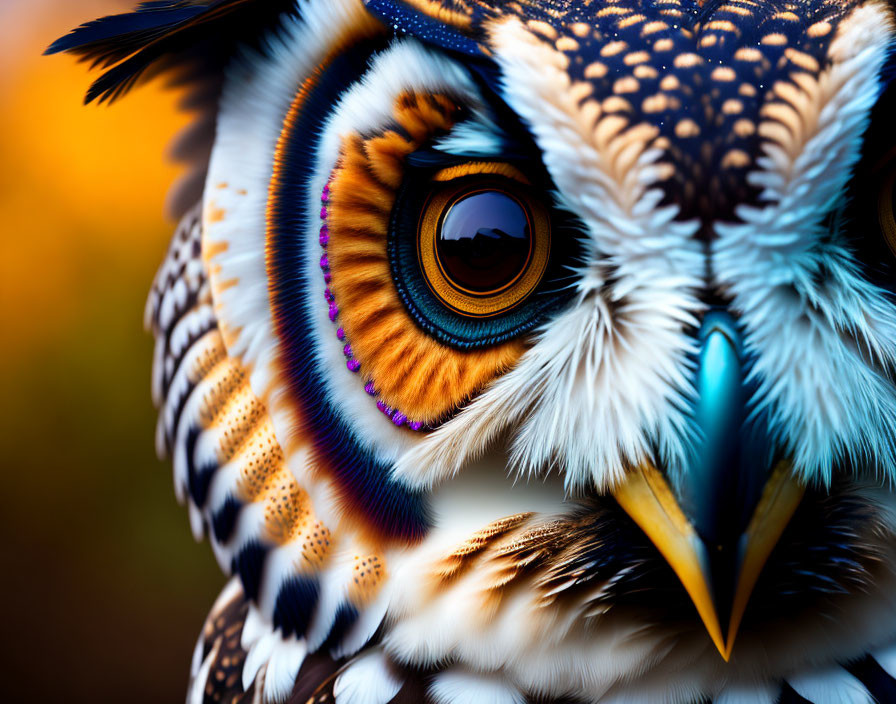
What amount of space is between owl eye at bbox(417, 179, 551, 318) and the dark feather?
0.30 meters

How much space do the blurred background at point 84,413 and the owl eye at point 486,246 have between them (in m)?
2.08

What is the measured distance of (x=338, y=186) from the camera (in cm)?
65

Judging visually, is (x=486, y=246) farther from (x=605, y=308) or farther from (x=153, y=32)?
(x=153, y=32)

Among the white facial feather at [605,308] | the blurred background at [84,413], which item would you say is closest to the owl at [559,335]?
the white facial feather at [605,308]

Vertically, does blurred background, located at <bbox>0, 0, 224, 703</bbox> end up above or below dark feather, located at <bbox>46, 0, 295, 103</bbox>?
below

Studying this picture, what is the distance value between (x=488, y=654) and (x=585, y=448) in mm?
207

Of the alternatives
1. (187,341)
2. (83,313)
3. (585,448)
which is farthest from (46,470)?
(585,448)

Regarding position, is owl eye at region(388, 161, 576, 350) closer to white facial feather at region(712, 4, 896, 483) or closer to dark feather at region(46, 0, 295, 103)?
white facial feather at region(712, 4, 896, 483)

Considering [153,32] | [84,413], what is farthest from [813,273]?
[84,413]

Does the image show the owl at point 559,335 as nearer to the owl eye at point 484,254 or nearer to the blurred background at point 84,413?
the owl eye at point 484,254

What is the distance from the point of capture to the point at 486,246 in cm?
58

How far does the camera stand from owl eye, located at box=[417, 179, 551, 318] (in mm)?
573

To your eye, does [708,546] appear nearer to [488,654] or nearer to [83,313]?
[488,654]

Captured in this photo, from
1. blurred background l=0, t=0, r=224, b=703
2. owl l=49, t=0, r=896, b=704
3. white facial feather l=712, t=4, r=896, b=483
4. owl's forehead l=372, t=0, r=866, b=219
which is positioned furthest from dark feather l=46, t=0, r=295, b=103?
blurred background l=0, t=0, r=224, b=703
